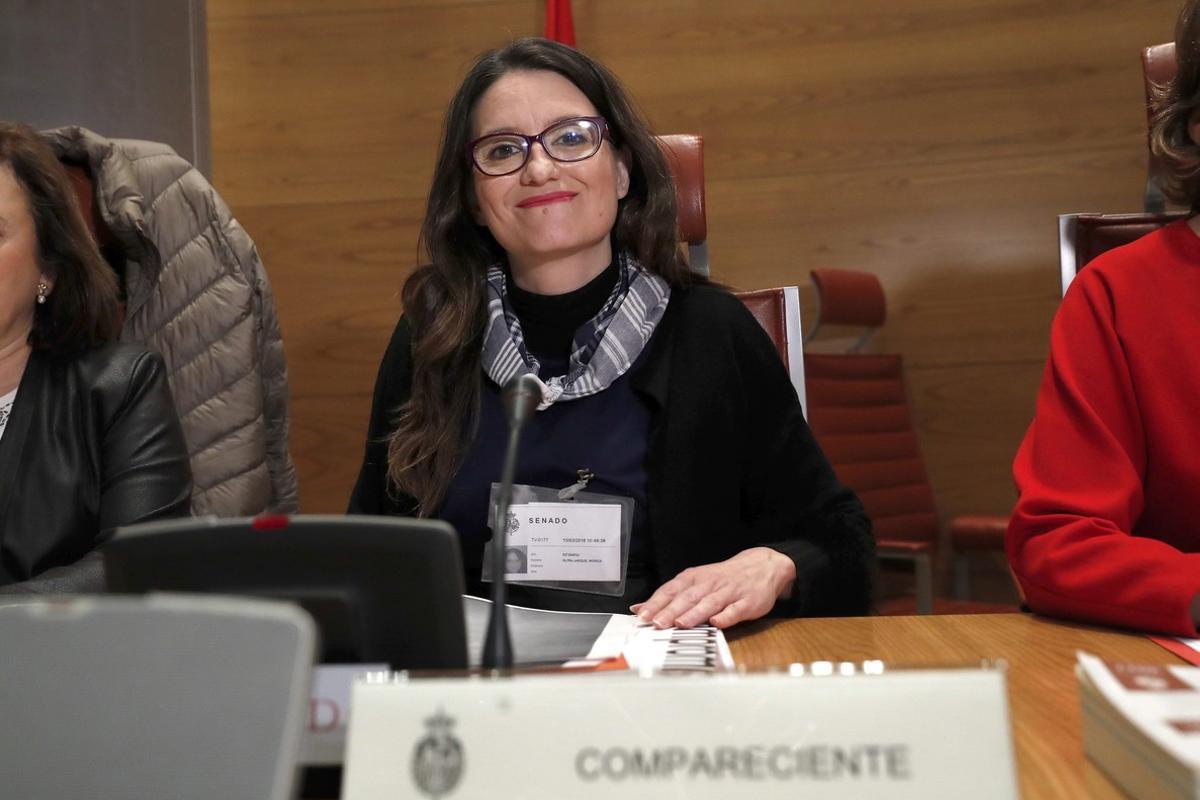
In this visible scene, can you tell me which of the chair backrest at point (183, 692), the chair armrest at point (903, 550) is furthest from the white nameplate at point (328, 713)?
the chair armrest at point (903, 550)

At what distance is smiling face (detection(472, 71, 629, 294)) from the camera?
1.72 metres

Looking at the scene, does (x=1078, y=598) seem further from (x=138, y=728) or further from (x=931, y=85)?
(x=931, y=85)

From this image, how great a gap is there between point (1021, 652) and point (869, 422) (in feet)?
6.82

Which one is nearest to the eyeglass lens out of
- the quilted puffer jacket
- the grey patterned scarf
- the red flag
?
the grey patterned scarf

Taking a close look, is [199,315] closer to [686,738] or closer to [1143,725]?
[686,738]

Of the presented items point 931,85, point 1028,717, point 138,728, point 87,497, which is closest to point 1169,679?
point 1028,717

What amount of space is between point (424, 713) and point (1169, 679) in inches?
20.3

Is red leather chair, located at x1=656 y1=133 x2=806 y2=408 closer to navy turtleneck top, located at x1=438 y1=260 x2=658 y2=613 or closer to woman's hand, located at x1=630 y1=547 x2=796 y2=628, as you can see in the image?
navy turtleneck top, located at x1=438 y1=260 x2=658 y2=613

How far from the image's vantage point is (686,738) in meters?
0.63

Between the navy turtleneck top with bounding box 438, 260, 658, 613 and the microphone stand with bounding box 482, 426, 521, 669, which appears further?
the navy turtleneck top with bounding box 438, 260, 658, 613

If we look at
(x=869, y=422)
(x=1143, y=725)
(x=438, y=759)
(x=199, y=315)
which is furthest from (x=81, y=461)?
(x=869, y=422)

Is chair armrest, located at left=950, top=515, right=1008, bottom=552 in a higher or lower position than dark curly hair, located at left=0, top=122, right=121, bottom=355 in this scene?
lower

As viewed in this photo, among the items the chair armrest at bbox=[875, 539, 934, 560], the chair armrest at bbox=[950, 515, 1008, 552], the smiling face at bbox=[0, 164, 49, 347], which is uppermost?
the smiling face at bbox=[0, 164, 49, 347]

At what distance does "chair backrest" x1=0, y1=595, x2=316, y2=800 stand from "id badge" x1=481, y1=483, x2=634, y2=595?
921 mm
